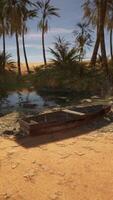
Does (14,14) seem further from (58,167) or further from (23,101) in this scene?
(58,167)

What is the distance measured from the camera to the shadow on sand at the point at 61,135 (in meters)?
10.7

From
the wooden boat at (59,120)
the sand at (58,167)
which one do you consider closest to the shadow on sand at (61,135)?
the sand at (58,167)

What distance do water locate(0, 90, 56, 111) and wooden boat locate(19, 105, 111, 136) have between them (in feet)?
15.1

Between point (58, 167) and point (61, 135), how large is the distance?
106 inches

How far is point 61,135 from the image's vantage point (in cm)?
1134

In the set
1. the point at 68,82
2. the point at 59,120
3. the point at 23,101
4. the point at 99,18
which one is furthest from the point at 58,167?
the point at 99,18

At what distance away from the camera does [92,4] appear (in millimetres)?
31781

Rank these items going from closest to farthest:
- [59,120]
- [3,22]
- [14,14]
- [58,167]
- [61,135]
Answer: [58,167] < [61,135] < [59,120] < [14,14] < [3,22]

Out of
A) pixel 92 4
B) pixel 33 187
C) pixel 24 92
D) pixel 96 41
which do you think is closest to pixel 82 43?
pixel 96 41

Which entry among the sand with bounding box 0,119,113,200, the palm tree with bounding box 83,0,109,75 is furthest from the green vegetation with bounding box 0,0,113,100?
the sand with bounding box 0,119,113,200

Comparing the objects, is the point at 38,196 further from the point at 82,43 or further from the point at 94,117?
the point at 82,43

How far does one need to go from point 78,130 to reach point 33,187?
442 centimetres

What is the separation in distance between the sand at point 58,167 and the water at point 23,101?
694 centimetres

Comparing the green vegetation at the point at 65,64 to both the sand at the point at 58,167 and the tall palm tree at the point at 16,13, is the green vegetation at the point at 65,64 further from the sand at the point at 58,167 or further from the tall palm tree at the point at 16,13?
the sand at the point at 58,167
